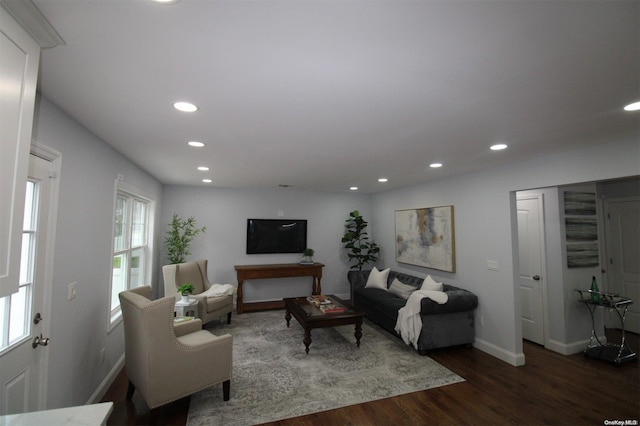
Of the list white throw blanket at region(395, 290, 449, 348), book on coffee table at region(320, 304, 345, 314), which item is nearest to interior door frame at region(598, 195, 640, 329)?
white throw blanket at region(395, 290, 449, 348)

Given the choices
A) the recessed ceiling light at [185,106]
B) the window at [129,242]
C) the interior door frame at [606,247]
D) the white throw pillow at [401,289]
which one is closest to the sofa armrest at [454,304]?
the white throw pillow at [401,289]

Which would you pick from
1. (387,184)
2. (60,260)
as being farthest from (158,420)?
(387,184)

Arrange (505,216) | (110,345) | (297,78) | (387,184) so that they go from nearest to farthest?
(297,78), (110,345), (505,216), (387,184)

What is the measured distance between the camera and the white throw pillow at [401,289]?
14.4ft

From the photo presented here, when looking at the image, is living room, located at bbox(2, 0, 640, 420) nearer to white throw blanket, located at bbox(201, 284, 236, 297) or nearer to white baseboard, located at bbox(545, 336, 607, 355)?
white baseboard, located at bbox(545, 336, 607, 355)

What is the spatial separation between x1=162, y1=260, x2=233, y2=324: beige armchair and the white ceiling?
230 centimetres

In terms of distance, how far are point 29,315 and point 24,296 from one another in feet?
0.39

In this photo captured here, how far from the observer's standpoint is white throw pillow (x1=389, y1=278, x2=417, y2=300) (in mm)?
4398

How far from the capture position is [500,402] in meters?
2.55

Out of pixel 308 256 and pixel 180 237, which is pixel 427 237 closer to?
pixel 308 256

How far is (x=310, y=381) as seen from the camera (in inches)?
113

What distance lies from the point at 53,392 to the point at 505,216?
450 centimetres

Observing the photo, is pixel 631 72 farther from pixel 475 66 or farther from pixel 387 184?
A: pixel 387 184

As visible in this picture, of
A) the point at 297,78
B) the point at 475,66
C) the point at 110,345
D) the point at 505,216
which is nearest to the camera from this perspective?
the point at 475,66
